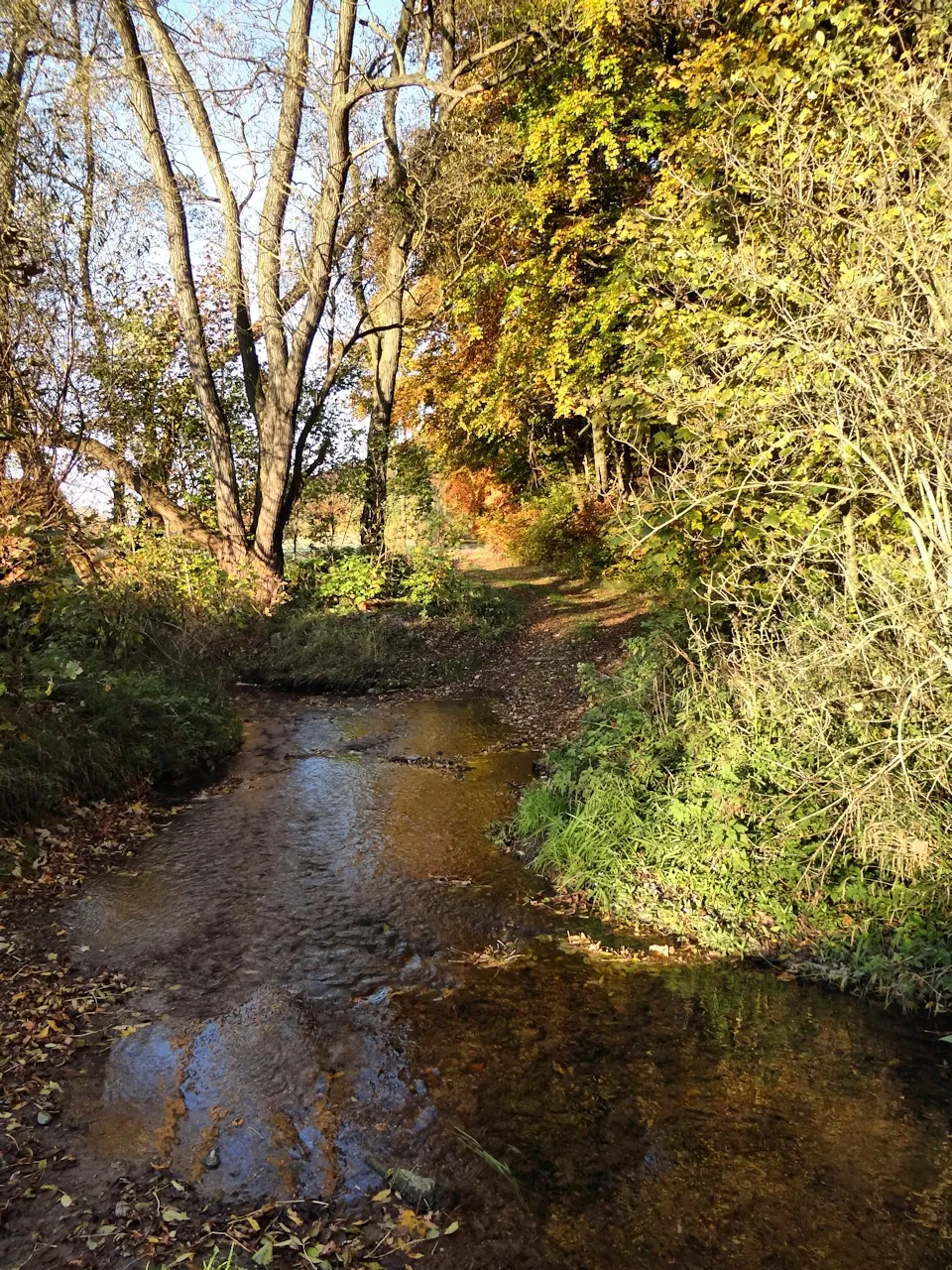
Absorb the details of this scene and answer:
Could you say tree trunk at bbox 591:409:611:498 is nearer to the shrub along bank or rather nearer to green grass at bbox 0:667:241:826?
the shrub along bank

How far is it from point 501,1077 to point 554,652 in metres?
10.3

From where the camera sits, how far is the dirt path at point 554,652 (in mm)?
11180

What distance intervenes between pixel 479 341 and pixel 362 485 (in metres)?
6.80

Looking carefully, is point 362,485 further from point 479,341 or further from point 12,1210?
point 12,1210

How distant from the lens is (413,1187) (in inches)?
133

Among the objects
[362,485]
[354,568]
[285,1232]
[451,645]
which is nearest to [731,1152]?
[285,1232]

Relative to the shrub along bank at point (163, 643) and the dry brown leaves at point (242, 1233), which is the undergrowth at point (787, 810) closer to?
the dry brown leaves at point (242, 1233)

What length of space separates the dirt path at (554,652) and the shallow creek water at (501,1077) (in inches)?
180

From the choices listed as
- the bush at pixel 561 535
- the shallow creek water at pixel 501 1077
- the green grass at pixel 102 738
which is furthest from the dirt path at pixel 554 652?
the shallow creek water at pixel 501 1077

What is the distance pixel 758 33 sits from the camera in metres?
7.84

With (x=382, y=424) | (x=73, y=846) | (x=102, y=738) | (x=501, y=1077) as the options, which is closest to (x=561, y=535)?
(x=382, y=424)

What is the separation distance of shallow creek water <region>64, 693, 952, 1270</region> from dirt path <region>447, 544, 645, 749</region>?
4572 millimetres

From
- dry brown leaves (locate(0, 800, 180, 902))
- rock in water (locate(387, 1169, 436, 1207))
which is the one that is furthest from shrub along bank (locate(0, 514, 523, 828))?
rock in water (locate(387, 1169, 436, 1207))

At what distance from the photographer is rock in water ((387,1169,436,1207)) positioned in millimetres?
3348
